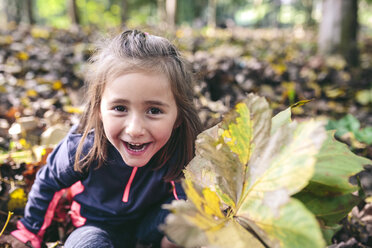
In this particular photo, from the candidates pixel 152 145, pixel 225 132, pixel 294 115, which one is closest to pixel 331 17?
pixel 294 115

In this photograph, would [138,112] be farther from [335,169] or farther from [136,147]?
[335,169]

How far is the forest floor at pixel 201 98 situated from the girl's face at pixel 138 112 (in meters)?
0.53

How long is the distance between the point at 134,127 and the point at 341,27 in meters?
3.93

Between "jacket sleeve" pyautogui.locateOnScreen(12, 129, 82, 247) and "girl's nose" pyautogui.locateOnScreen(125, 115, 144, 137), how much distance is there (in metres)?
0.40

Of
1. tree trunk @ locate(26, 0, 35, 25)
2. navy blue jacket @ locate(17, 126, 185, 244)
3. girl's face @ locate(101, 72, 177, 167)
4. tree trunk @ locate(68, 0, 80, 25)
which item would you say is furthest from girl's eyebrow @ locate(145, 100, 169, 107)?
tree trunk @ locate(26, 0, 35, 25)

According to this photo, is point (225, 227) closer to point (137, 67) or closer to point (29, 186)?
point (137, 67)

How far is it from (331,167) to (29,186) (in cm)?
145

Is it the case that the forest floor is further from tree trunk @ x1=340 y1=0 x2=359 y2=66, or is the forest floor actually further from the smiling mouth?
the smiling mouth

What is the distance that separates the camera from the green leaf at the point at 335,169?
2.13 feet

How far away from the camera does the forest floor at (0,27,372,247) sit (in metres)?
1.53

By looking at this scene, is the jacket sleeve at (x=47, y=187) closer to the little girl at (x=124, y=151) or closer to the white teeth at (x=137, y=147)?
the little girl at (x=124, y=151)

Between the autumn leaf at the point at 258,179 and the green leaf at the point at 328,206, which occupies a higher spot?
A: the autumn leaf at the point at 258,179

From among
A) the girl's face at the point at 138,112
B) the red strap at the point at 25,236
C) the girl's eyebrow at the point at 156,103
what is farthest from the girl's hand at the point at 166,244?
the girl's eyebrow at the point at 156,103

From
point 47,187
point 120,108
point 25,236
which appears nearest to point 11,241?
point 25,236
